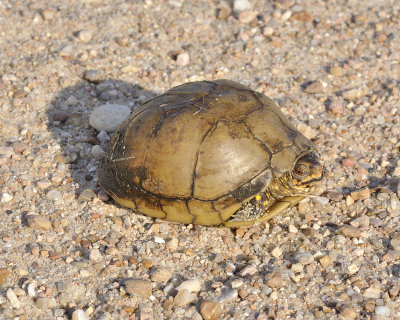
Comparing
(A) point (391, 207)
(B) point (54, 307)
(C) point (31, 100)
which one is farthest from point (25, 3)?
(A) point (391, 207)

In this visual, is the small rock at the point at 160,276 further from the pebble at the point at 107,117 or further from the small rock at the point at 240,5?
the small rock at the point at 240,5

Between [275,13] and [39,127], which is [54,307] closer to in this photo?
[39,127]

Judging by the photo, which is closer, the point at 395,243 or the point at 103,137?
the point at 395,243

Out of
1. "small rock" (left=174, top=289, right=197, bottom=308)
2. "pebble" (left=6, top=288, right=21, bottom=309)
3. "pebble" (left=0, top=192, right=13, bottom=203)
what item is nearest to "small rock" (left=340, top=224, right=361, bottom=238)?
"small rock" (left=174, top=289, right=197, bottom=308)

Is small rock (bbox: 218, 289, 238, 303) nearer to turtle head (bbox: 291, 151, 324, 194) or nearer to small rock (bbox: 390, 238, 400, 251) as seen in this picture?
turtle head (bbox: 291, 151, 324, 194)

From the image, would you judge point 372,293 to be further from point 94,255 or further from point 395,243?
point 94,255

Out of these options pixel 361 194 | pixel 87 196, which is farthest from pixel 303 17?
pixel 87 196
